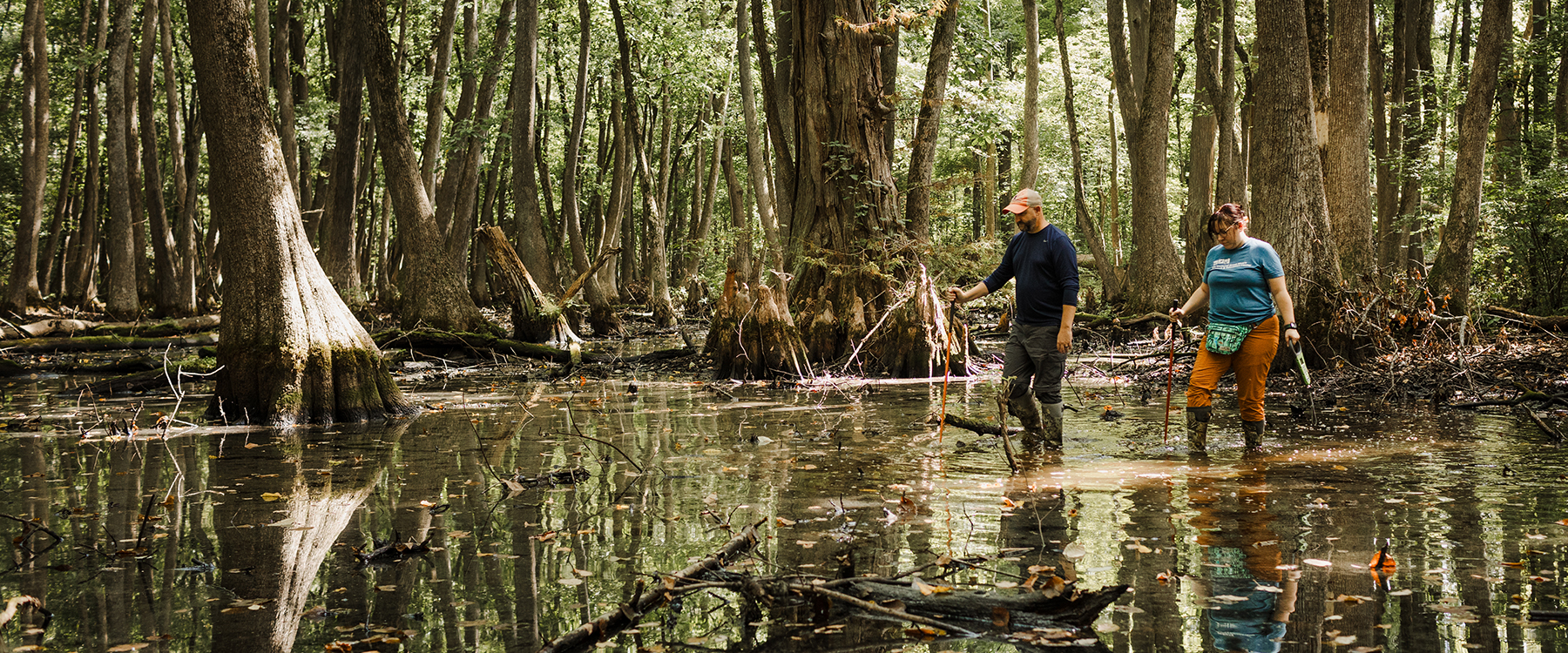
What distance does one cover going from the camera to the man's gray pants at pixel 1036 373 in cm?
771

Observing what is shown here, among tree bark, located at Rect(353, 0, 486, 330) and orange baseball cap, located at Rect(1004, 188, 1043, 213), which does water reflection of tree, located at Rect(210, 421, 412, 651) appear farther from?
tree bark, located at Rect(353, 0, 486, 330)

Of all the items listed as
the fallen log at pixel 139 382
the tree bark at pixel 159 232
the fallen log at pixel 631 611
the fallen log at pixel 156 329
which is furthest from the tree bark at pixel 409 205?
the fallen log at pixel 631 611

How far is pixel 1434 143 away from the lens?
21.1 m

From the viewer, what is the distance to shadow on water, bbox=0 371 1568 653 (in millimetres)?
3713

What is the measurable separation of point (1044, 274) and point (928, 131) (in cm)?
771

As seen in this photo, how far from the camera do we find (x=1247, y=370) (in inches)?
293

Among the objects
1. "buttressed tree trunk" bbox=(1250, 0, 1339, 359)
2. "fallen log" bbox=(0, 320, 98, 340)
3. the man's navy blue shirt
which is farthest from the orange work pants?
"fallen log" bbox=(0, 320, 98, 340)

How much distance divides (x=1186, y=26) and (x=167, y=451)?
90.6ft

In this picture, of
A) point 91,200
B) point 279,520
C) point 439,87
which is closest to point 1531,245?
point 279,520

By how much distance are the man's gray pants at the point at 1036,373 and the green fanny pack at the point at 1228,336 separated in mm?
1033

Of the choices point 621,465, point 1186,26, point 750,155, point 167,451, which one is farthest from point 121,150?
point 1186,26

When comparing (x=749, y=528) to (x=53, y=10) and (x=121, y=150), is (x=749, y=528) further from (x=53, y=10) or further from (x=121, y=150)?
(x=53, y=10)

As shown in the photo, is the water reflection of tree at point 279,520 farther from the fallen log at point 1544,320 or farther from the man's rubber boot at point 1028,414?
the fallen log at point 1544,320

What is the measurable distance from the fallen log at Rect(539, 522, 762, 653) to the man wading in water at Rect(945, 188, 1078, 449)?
391 cm
